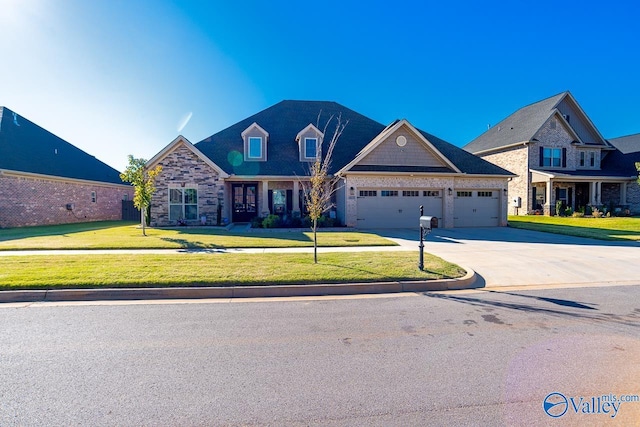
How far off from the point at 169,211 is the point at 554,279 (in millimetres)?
17645

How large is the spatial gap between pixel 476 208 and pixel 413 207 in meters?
4.12

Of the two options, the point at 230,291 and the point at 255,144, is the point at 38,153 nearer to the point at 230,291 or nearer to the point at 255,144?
the point at 255,144

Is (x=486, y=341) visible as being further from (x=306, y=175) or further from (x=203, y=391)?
(x=306, y=175)

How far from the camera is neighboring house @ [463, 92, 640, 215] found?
2531 centimetres

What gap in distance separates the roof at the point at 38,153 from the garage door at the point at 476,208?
2544cm

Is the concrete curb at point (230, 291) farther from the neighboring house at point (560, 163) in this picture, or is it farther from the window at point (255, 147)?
the neighboring house at point (560, 163)

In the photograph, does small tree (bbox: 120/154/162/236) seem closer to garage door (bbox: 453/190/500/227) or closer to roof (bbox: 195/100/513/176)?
roof (bbox: 195/100/513/176)

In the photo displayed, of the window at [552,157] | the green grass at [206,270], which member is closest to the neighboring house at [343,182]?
the green grass at [206,270]

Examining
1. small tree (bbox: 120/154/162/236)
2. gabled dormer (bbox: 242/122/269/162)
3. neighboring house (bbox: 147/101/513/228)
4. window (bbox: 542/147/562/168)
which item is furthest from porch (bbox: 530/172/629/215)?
small tree (bbox: 120/154/162/236)

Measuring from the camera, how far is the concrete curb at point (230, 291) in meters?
5.86

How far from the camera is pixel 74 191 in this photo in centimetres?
2208

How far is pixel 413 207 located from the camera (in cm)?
1778

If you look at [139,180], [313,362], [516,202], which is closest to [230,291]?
[313,362]

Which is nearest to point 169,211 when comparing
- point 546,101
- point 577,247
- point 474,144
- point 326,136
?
point 326,136
